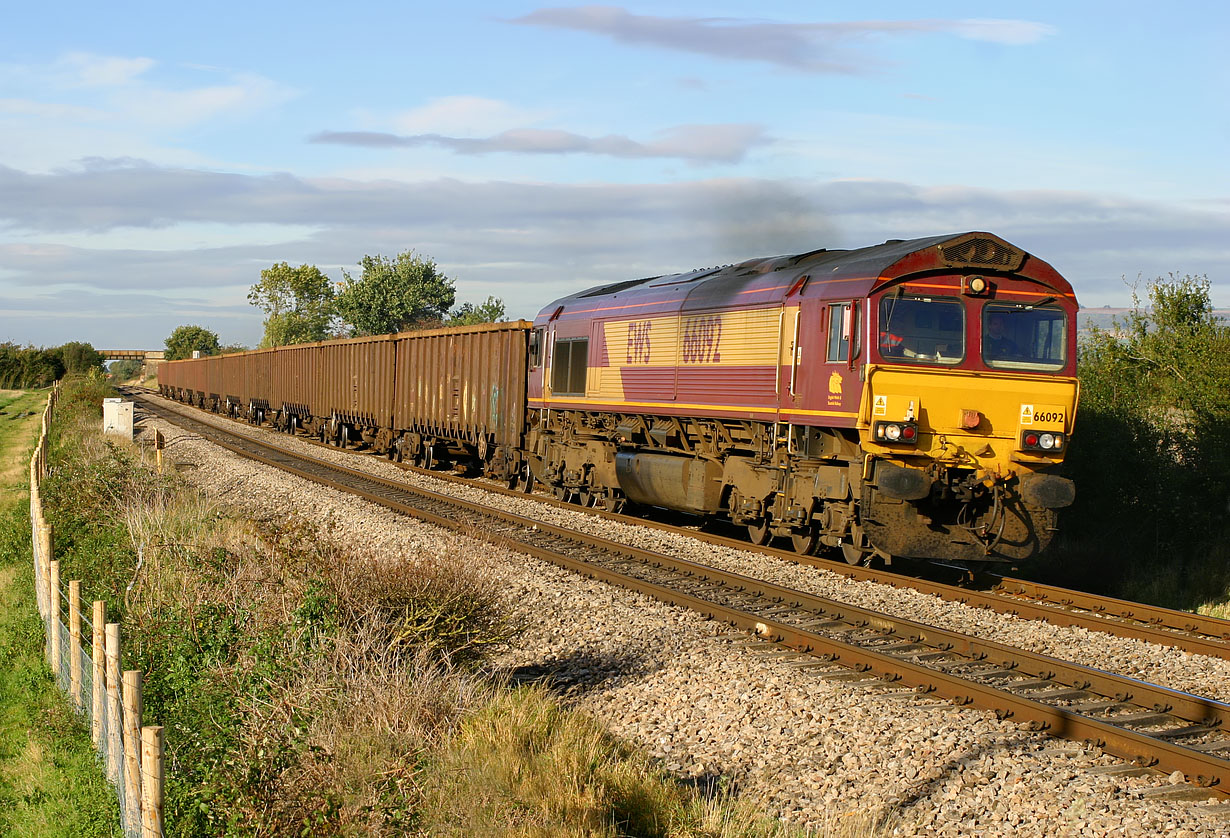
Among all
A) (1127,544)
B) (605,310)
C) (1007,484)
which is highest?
(605,310)

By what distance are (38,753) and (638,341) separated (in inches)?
429

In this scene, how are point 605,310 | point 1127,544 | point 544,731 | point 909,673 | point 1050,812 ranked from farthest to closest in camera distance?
point 605,310 → point 1127,544 → point 909,673 → point 544,731 → point 1050,812

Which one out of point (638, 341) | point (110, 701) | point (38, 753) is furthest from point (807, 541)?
point (110, 701)

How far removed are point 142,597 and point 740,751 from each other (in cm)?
574

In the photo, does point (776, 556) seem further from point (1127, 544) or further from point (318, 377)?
point (318, 377)

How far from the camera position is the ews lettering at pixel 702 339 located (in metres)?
14.9

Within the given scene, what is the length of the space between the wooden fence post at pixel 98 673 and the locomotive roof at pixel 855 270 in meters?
8.28

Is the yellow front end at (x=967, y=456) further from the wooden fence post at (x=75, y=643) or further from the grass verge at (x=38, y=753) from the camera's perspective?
the grass verge at (x=38, y=753)

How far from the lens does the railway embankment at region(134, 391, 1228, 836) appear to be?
19.4 ft

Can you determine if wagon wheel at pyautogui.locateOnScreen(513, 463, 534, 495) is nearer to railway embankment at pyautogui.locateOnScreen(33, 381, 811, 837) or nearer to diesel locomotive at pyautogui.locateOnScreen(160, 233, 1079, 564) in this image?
diesel locomotive at pyautogui.locateOnScreen(160, 233, 1079, 564)

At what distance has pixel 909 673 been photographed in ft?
27.3

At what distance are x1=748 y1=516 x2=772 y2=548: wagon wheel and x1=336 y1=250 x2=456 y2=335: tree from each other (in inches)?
2435

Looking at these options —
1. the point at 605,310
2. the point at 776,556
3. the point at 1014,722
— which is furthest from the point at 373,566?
the point at 605,310

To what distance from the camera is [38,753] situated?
800cm
